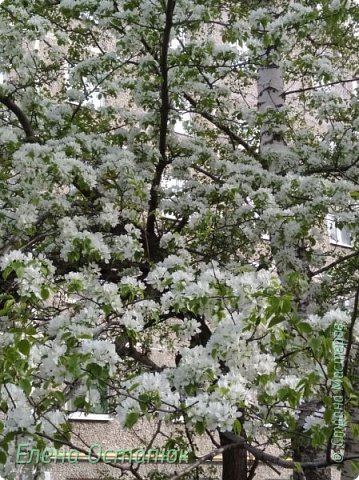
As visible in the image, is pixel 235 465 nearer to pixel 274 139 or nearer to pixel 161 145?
pixel 161 145

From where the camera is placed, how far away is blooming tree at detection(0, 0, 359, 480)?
9.45ft

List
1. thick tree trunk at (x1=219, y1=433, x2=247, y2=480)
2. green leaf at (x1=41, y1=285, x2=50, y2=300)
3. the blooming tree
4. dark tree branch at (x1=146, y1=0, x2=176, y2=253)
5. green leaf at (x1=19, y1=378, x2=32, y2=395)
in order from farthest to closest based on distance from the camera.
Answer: thick tree trunk at (x1=219, y1=433, x2=247, y2=480) < dark tree branch at (x1=146, y1=0, x2=176, y2=253) < green leaf at (x1=41, y1=285, x2=50, y2=300) < the blooming tree < green leaf at (x1=19, y1=378, x2=32, y2=395)

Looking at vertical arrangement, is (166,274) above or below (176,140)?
below

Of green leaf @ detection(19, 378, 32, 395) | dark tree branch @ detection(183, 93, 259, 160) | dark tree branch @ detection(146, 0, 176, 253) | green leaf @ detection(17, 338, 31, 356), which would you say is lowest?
green leaf @ detection(19, 378, 32, 395)

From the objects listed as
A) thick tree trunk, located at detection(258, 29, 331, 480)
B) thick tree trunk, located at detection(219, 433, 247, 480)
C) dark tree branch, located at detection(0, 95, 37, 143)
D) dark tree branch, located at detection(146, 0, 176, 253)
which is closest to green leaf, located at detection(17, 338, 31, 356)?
thick tree trunk, located at detection(258, 29, 331, 480)

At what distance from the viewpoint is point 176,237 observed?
4.98 m

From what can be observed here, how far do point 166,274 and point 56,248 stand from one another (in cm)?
143

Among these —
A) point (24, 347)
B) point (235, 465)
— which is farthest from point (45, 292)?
point (235, 465)

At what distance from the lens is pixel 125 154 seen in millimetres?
5066

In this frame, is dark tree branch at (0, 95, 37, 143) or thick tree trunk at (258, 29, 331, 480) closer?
thick tree trunk at (258, 29, 331, 480)

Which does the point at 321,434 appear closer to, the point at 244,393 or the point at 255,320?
the point at 244,393

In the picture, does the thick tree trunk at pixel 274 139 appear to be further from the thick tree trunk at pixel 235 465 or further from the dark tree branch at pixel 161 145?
the dark tree branch at pixel 161 145

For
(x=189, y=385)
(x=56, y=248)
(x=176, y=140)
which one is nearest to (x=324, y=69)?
(x=176, y=140)

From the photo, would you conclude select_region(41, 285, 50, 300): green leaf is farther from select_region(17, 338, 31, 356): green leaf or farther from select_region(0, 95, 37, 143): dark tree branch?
select_region(0, 95, 37, 143): dark tree branch
